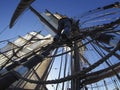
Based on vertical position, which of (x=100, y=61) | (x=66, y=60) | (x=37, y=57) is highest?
(x=37, y=57)

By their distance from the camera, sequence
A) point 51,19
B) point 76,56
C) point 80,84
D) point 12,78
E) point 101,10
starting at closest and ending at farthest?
point 12,78 → point 80,84 → point 76,56 → point 101,10 → point 51,19

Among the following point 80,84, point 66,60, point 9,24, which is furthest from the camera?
point 9,24

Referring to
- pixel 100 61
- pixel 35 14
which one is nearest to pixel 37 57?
pixel 100 61

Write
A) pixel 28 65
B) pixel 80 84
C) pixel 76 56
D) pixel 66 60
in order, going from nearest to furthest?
pixel 28 65
pixel 80 84
pixel 76 56
pixel 66 60

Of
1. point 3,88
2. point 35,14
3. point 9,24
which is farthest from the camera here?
point 35,14

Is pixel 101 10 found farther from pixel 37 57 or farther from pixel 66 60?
pixel 37 57

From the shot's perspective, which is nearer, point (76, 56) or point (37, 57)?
point (37, 57)

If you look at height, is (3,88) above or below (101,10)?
above

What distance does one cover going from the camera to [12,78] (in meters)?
3.36

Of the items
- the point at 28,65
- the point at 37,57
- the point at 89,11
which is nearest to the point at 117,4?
the point at 89,11

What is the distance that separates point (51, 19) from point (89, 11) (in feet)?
15.4

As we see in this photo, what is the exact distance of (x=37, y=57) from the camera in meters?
4.68

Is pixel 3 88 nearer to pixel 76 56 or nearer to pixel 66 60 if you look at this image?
pixel 76 56

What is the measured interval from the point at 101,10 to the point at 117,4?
1688 millimetres
